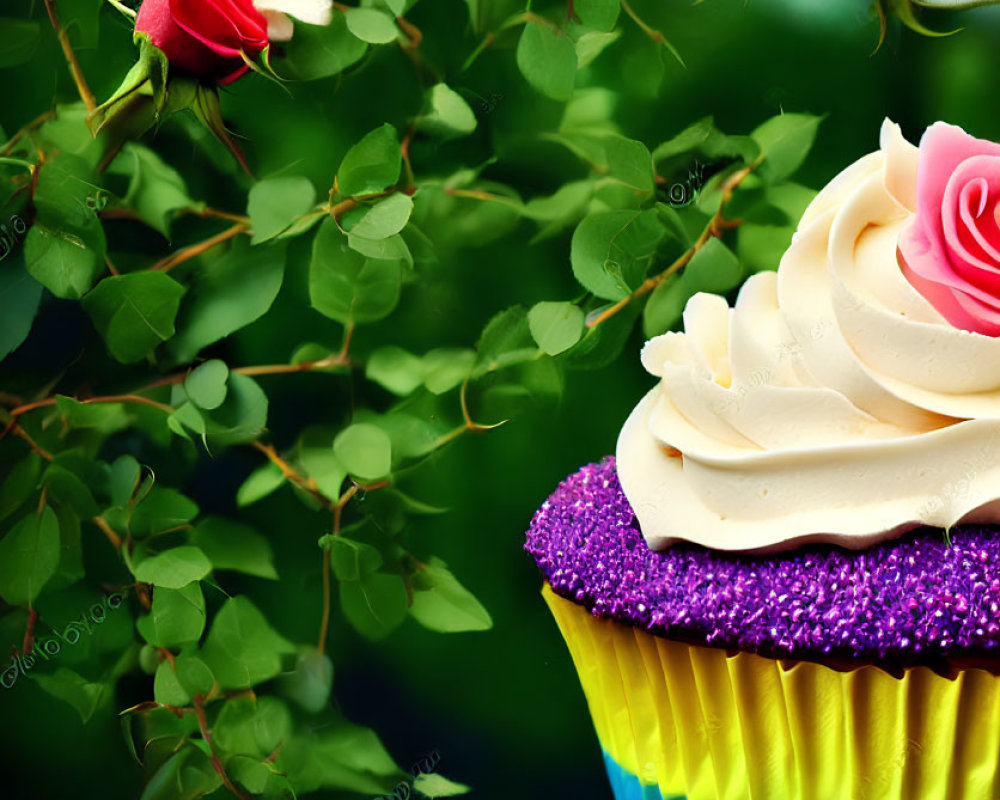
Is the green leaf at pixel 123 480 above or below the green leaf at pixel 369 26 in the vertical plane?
below

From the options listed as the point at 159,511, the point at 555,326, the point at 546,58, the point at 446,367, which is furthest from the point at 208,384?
the point at 546,58

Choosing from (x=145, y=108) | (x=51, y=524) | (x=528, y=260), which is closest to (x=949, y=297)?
(x=528, y=260)

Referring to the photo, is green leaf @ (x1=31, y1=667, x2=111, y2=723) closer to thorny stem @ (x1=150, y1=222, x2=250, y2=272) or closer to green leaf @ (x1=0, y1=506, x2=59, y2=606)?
green leaf @ (x1=0, y1=506, x2=59, y2=606)

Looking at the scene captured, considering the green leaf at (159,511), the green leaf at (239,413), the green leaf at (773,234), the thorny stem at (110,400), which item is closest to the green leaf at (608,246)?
the green leaf at (773,234)

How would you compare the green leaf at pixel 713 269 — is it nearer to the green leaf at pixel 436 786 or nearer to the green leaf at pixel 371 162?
the green leaf at pixel 371 162

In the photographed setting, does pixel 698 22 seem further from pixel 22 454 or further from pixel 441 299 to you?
pixel 22 454

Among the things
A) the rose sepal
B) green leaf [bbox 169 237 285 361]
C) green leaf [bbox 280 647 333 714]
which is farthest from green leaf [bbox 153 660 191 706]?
the rose sepal

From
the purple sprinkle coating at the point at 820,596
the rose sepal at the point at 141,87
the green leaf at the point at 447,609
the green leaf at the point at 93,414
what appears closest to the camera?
the purple sprinkle coating at the point at 820,596
